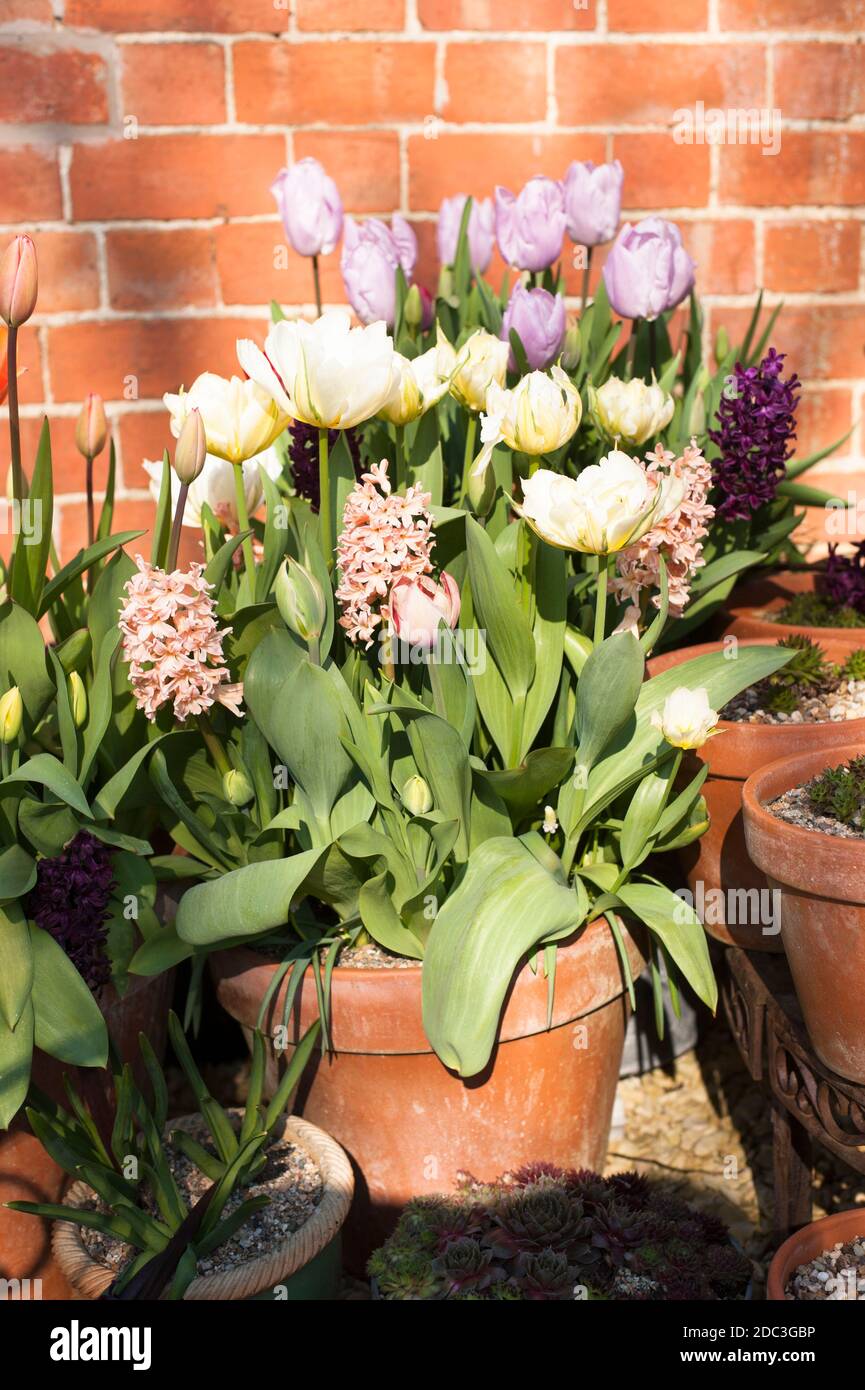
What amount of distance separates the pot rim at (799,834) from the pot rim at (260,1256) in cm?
53

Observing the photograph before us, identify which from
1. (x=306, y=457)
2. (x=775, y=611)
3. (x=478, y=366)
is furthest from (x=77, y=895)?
(x=775, y=611)

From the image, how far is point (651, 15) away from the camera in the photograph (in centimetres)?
207

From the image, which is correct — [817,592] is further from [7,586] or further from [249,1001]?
[7,586]

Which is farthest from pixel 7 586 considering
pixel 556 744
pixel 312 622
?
pixel 556 744

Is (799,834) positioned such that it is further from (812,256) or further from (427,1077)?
(812,256)

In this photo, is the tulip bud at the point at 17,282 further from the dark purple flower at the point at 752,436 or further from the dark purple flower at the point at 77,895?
the dark purple flower at the point at 752,436

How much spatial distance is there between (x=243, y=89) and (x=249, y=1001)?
135cm

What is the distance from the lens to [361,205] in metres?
2.10

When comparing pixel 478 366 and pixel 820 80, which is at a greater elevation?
pixel 820 80

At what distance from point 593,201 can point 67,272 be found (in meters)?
0.82

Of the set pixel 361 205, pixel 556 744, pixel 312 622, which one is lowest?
pixel 556 744

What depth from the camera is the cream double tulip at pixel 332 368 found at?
1219 mm

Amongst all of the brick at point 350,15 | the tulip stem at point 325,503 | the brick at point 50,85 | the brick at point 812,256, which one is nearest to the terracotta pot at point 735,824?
the tulip stem at point 325,503

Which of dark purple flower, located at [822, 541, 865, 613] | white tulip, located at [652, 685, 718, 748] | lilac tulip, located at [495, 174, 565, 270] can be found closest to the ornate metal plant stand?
white tulip, located at [652, 685, 718, 748]
